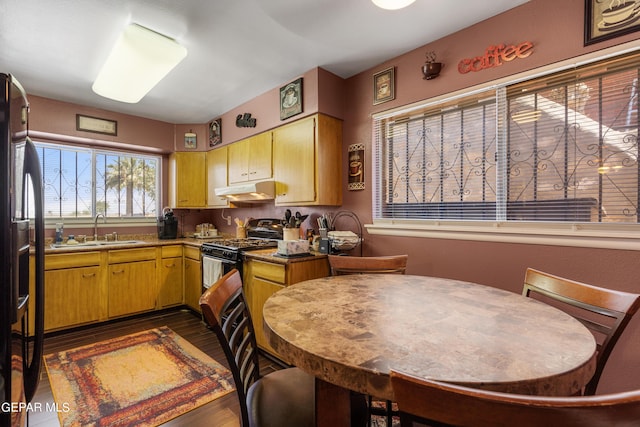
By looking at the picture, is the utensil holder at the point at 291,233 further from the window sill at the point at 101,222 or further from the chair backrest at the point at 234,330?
the window sill at the point at 101,222

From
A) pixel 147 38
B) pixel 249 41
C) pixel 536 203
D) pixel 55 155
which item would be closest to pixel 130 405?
pixel 147 38

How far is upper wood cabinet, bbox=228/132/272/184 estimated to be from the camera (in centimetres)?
321

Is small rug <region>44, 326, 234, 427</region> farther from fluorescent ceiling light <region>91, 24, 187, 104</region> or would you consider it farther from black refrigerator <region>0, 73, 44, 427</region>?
fluorescent ceiling light <region>91, 24, 187, 104</region>

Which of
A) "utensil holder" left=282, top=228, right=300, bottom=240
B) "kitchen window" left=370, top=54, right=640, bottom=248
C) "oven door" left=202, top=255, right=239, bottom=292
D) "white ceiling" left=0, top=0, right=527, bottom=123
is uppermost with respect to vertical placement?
"white ceiling" left=0, top=0, right=527, bottom=123

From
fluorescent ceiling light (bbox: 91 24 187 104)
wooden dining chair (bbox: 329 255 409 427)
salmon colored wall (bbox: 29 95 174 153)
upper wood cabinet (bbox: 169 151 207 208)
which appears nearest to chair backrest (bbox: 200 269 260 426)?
wooden dining chair (bbox: 329 255 409 427)

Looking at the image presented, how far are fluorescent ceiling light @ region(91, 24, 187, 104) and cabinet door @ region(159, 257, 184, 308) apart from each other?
6.71ft

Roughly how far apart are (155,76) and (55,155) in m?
2.24

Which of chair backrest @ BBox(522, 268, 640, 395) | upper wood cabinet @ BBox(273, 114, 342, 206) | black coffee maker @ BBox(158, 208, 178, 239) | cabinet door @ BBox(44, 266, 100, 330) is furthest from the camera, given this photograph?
black coffee maker @ BBox(158, 208, 178, 239)

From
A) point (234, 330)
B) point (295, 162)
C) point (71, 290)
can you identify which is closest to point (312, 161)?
point (295, 162)

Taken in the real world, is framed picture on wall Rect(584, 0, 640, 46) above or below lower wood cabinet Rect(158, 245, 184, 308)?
above

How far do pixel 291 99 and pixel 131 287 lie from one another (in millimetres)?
2843

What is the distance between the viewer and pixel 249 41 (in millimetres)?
2215

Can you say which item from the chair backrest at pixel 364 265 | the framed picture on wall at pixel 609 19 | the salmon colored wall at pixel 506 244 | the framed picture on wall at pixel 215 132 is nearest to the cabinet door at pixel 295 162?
the salmon colored wall at pixel 506 244

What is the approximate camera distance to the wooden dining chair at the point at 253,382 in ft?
3.17
